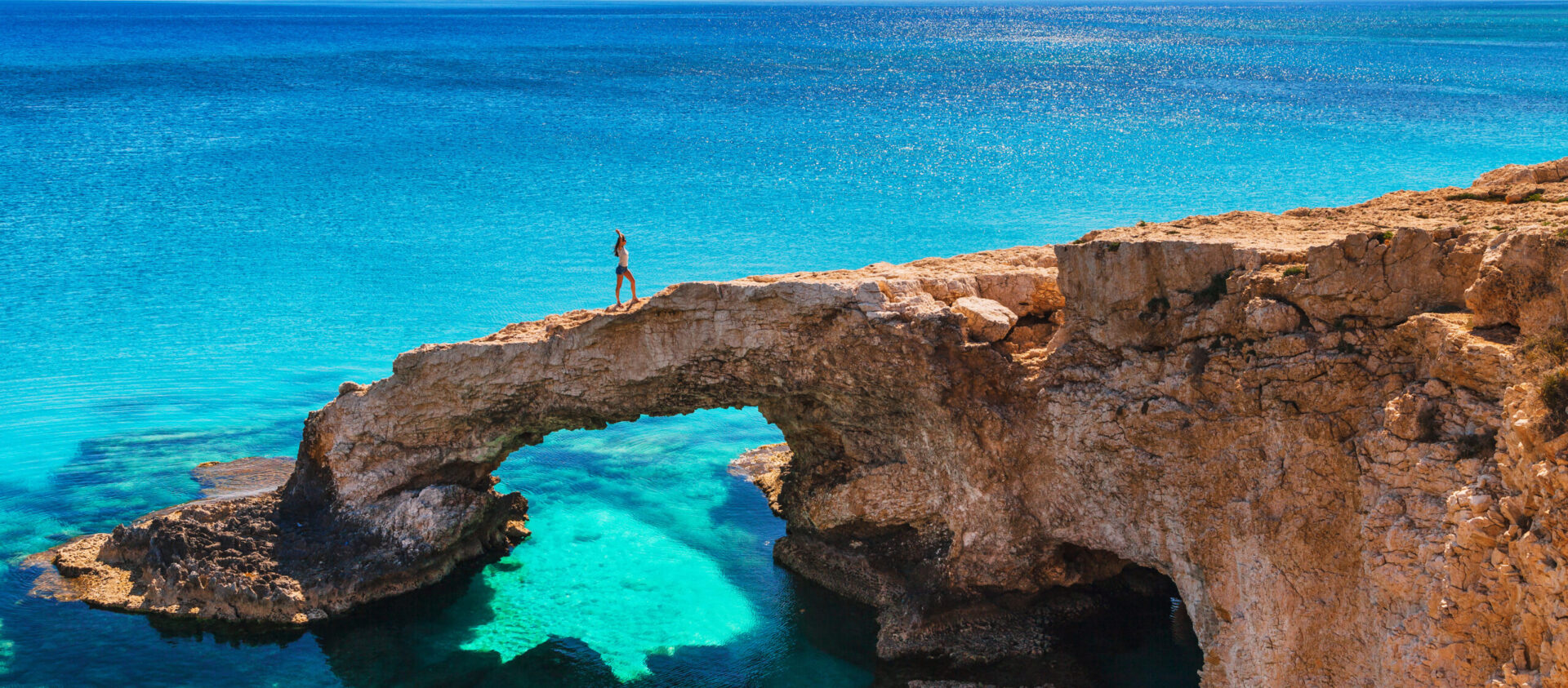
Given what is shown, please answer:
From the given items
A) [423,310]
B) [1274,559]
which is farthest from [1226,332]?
[423,310]

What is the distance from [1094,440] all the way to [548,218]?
3421 cm

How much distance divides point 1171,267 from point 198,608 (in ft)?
54.1

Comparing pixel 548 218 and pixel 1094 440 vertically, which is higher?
pixel 548 218

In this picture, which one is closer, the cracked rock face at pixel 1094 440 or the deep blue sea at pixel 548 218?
the cracked rock face at pixel 1094 440

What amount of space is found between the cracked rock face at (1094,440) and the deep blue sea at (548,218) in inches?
54.8

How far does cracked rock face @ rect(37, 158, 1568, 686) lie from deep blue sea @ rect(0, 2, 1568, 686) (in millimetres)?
1392

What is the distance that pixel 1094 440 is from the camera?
1644cm

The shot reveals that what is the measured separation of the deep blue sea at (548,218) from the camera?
797 inches

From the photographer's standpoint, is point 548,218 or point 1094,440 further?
point 548,218

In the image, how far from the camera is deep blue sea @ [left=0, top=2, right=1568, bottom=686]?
66.4ft

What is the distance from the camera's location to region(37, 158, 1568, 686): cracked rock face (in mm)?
12039

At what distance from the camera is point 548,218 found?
1859 inches

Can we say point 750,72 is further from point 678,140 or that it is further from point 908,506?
point 908,506

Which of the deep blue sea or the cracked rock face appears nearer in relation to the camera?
the cracked rock face
